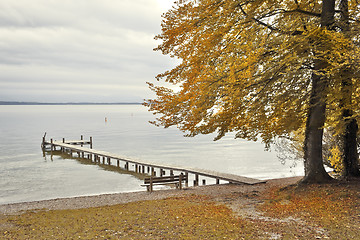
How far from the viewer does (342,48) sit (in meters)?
10.3

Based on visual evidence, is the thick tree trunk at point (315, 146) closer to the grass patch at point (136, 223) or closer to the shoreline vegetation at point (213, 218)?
the shoreline vegetation at point (213, 218)

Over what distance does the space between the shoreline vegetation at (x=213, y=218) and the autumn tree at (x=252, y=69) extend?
2470 mm

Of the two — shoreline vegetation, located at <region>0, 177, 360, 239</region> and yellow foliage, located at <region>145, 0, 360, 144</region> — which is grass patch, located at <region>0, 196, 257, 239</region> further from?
yellow foliage, located at <region>145, 0, 360, 144</region>

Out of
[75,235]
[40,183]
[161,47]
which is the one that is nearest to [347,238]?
[75,235]

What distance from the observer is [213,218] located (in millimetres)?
10375

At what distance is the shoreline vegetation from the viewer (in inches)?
348

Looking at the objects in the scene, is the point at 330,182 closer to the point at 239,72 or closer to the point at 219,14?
the point at 239,72

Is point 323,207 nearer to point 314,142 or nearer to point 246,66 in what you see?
point 314,142

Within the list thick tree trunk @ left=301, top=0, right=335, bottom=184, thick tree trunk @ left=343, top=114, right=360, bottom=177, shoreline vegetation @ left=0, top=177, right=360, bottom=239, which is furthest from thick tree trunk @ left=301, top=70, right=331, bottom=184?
thick tree trunk @ left=343, top=114, right=360, bottom=177

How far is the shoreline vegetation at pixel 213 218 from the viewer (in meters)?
8.84

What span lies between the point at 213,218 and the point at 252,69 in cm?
559

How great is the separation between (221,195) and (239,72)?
6.86m

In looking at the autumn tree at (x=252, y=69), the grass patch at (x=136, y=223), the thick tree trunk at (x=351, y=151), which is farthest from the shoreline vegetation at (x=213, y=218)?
the autumn tree at (x=252, y=69)

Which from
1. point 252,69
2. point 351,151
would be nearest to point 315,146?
point 351,151
